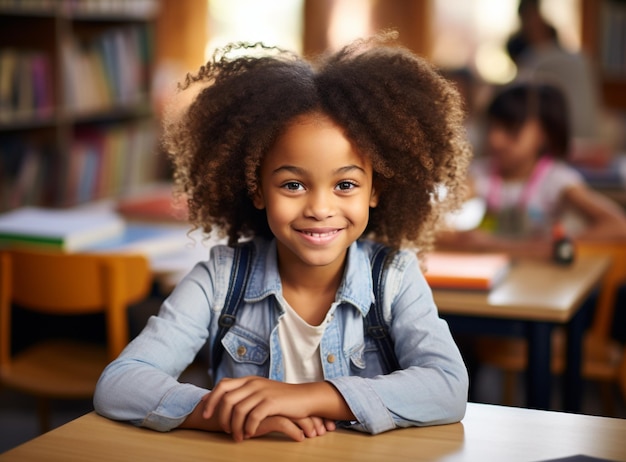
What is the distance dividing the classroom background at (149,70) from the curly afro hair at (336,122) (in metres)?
1.01

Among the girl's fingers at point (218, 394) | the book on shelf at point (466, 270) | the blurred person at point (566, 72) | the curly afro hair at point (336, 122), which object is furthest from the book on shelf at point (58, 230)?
the blurred person at point (566, 72)

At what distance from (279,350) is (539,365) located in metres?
0.87

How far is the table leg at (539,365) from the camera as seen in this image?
2.07 meters

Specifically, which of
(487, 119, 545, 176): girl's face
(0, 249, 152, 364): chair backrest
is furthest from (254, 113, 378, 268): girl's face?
(487, 119, 545, 176): girl's face

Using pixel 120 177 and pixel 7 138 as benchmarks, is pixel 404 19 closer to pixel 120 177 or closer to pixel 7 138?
pixel 120 177

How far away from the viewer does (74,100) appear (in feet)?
14.3

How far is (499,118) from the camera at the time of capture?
130 inches

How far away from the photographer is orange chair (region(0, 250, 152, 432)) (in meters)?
2.27

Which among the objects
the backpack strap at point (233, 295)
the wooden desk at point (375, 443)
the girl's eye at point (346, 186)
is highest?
the girl's eye at point (346, 186)

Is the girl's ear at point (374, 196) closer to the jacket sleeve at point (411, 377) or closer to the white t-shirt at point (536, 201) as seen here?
the jacket sleeve at point (411, 377)

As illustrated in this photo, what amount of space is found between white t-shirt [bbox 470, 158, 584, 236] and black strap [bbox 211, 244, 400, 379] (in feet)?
5.51

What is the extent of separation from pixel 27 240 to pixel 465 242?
3.90 feet

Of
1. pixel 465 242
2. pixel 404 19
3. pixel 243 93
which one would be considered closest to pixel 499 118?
pixel 465 242

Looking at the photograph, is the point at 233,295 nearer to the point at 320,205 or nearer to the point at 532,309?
the point at 320,205
